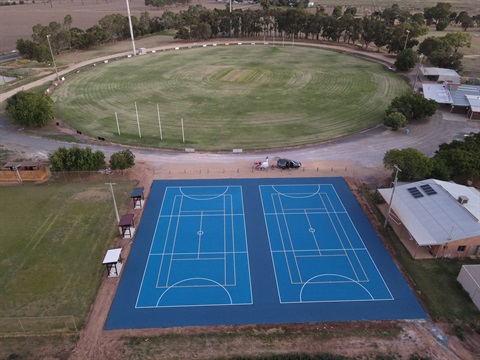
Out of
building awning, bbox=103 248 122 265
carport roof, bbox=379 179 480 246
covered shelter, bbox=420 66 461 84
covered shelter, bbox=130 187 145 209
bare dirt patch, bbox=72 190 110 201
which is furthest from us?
covered shelter, bbox=420 66 461 84

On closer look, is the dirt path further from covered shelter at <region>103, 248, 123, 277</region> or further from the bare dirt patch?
the bare dirt patch

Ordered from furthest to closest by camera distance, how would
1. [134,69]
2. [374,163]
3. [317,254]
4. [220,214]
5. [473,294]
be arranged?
[134,69], [374,163], [220,214], [317,254], [473,294]

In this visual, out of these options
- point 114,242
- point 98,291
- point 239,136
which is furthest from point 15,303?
point 239,136

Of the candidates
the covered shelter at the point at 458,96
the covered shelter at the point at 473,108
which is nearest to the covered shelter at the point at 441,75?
the covered shelter at the point at 458,96

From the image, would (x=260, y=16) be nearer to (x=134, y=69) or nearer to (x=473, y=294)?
(x=134, y=69)

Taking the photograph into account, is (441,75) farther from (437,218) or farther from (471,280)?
(471,280)

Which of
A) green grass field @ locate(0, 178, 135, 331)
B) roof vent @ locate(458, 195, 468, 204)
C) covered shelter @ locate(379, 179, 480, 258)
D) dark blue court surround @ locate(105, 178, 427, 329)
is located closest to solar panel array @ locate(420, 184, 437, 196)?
covered shelter @ locate(379, 179, 480, 258)

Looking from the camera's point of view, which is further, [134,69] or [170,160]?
[134,69]

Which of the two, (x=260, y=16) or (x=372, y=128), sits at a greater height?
(x=260, y=16)
